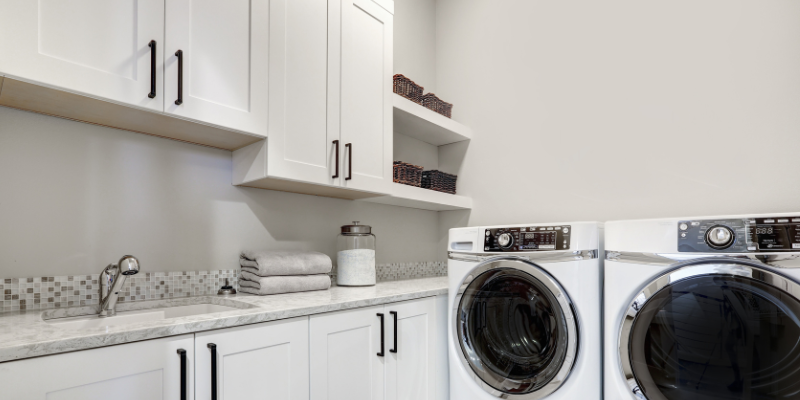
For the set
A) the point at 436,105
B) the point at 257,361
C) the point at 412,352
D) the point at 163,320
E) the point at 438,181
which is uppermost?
the point at 436,105

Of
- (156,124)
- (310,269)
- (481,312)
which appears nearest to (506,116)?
(481,312)

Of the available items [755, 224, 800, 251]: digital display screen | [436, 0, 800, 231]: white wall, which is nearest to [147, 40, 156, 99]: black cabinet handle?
[755, 224, 800, 251]: digital display screen

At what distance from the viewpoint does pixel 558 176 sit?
2.56 metres

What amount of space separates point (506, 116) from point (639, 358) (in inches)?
69.2

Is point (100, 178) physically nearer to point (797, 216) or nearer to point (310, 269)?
point (310, 269)

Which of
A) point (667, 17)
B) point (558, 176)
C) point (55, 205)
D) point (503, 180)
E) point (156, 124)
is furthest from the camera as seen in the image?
point (503, 180)

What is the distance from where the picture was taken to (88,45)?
1203 mm

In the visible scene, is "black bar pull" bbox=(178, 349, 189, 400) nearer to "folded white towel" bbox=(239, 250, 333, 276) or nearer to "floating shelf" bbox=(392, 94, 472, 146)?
"folded white towel" bbox=(239, 250, 333, 276)

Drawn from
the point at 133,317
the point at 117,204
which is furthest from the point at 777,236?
the point at 117,204

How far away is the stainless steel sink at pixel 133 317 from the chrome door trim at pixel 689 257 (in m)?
1.31

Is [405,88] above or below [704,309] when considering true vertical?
above

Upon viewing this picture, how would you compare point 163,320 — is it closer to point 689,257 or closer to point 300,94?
point 300,94

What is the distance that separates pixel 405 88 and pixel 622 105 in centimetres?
121

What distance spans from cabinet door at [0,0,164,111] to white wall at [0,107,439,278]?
1.09 feet
